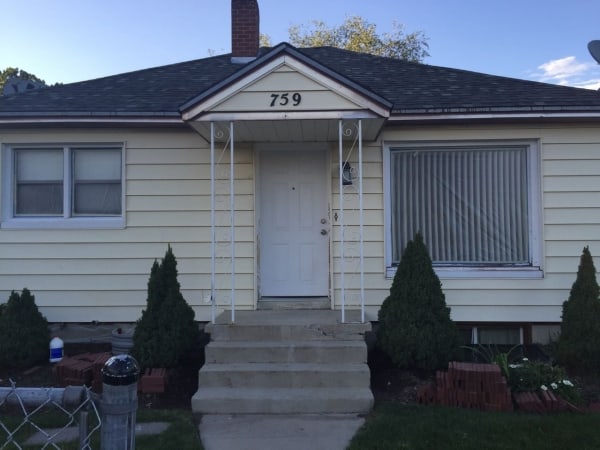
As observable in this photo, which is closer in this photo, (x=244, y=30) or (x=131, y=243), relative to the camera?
(x=131, y=243)

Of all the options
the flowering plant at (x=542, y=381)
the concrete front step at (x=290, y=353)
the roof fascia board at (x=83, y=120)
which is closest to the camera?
the flowering plant at (x=542, y=381)

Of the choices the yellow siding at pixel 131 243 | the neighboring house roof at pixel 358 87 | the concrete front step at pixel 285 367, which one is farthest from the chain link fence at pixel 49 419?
the neighboring house roof at pixel 358 87

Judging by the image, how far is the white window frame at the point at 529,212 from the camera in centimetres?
684

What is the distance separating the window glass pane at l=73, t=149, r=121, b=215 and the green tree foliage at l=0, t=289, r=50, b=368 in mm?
1464

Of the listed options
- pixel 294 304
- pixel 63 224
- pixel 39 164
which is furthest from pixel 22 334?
pixel 294 304

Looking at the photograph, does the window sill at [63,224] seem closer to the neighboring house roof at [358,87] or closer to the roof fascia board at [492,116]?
the neighboring house roof at [358,87]

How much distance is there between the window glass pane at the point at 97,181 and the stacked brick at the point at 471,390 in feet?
15.9

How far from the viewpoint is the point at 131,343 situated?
6234 mm

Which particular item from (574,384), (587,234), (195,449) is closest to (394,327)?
(574,384)

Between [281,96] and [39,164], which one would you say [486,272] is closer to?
[281,96]

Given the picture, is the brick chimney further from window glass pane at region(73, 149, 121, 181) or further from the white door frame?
window glass pane at region(73, 149, 121, 181)

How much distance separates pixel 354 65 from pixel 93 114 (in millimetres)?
4622

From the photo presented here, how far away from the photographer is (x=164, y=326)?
574cm

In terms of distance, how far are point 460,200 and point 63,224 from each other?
5.65 m
